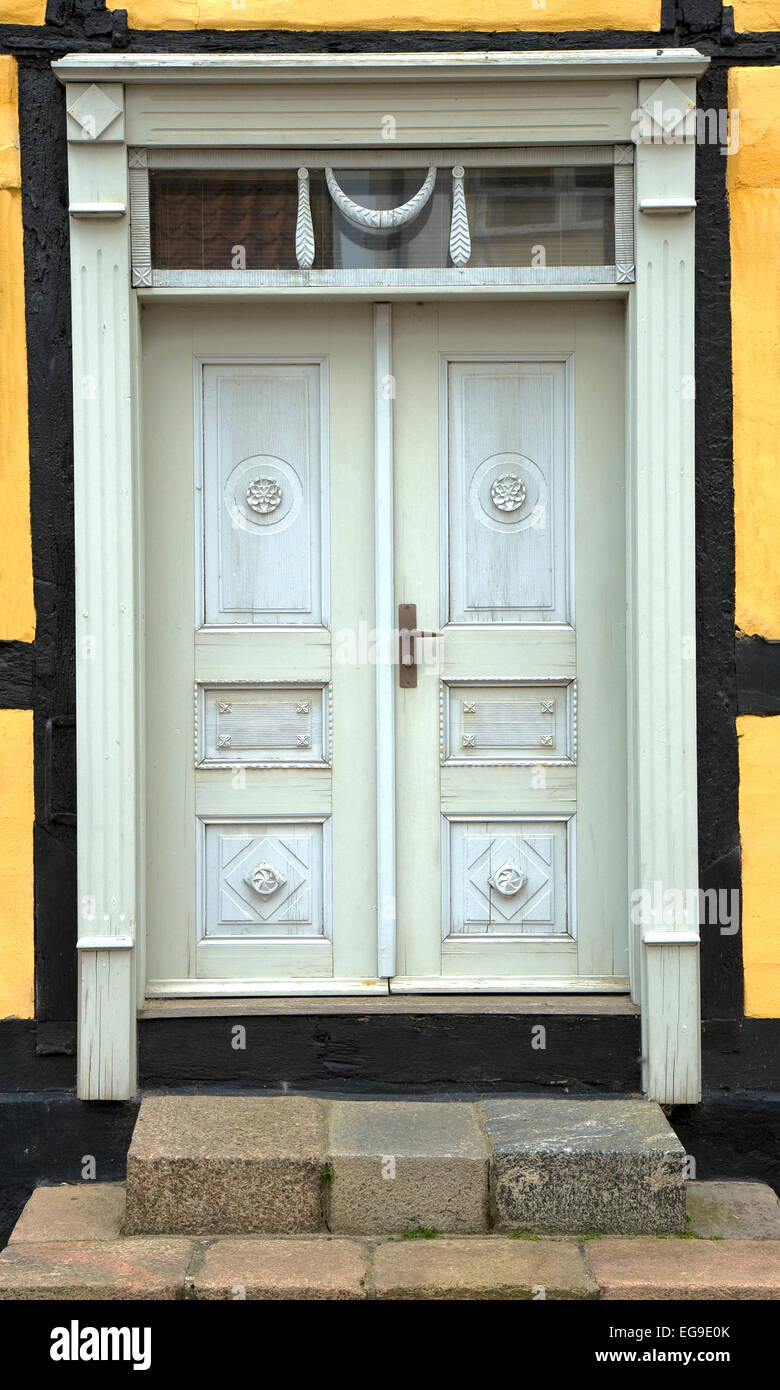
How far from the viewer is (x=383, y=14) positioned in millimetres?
4234

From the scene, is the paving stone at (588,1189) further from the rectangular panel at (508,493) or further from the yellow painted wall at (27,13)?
the yellow painted wall at (27,13)


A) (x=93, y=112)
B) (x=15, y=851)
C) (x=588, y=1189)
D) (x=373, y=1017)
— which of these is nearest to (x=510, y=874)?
(x=373, y=1017)

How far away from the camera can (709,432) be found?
4320 mm

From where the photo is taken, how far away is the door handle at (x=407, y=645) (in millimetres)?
4492

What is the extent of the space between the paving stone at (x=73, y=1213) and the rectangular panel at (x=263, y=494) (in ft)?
6.04

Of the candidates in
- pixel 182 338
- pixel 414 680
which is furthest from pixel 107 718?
pixel 182 338

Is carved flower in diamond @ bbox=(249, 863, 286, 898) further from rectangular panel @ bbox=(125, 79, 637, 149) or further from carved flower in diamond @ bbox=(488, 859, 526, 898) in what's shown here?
rectangular panel @ bbox=(125, 79, 637, 149)

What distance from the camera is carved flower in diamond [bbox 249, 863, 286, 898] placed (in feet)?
14.8

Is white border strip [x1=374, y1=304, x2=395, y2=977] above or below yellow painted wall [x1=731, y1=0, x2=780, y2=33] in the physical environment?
below

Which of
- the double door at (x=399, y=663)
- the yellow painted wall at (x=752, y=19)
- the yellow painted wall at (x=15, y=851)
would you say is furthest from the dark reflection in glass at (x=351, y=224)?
the yellow painted wall at (x=15, y=851)

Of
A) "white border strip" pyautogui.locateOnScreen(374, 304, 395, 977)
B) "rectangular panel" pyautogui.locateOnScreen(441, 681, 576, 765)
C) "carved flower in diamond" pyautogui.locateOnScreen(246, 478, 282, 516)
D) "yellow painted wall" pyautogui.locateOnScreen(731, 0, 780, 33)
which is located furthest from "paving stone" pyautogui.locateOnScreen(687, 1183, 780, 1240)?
"yellow painted wall" pyautogui.locateOnScreen(731, 0, 780, 33)

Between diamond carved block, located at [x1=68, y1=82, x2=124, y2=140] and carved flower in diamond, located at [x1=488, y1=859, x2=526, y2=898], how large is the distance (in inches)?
105

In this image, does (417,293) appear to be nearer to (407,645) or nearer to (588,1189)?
(407,645)

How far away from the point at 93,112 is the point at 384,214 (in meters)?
0.95
